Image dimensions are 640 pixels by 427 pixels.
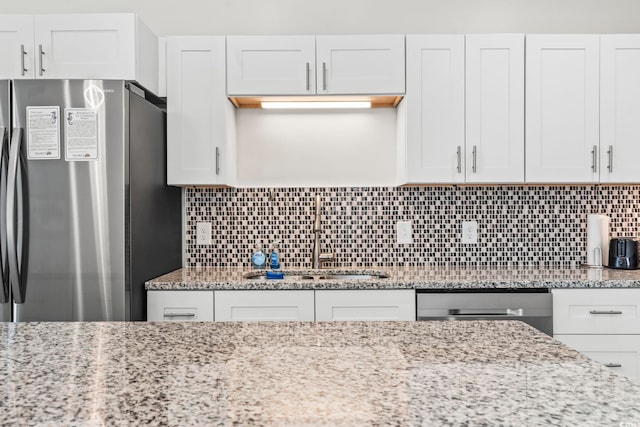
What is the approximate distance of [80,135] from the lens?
2312 mm

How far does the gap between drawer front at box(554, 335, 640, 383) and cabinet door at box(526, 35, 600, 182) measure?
90cm

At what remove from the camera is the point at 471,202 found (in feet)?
10.3

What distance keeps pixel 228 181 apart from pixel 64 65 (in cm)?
105

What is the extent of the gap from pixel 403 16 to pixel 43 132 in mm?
2264

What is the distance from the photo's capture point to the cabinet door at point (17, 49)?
2547 millimetres

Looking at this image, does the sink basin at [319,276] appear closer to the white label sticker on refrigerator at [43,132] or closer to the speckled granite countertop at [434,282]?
the speckled granite countertop at [434,282]

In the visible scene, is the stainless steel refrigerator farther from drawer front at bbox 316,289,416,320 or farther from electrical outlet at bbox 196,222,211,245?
drawer front at bbox 316,289,416,320

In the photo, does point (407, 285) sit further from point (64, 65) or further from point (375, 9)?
point (64, 65)

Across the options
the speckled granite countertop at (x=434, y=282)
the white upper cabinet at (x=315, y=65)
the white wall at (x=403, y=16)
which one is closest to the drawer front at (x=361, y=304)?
the speckled granite countertop at (x=434, y=282)

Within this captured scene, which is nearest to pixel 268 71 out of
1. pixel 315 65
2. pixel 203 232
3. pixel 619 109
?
pixel 315 65

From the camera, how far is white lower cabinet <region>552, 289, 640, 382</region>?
8.05 feet

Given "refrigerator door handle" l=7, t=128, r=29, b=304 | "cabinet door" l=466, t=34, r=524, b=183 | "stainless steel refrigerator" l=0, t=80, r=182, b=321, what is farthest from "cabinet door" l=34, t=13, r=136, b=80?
"cabinet door" l=466, t=34, r=524, b=183

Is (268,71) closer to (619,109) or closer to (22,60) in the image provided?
(22,60)

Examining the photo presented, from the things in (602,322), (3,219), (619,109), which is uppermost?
(619,109)
